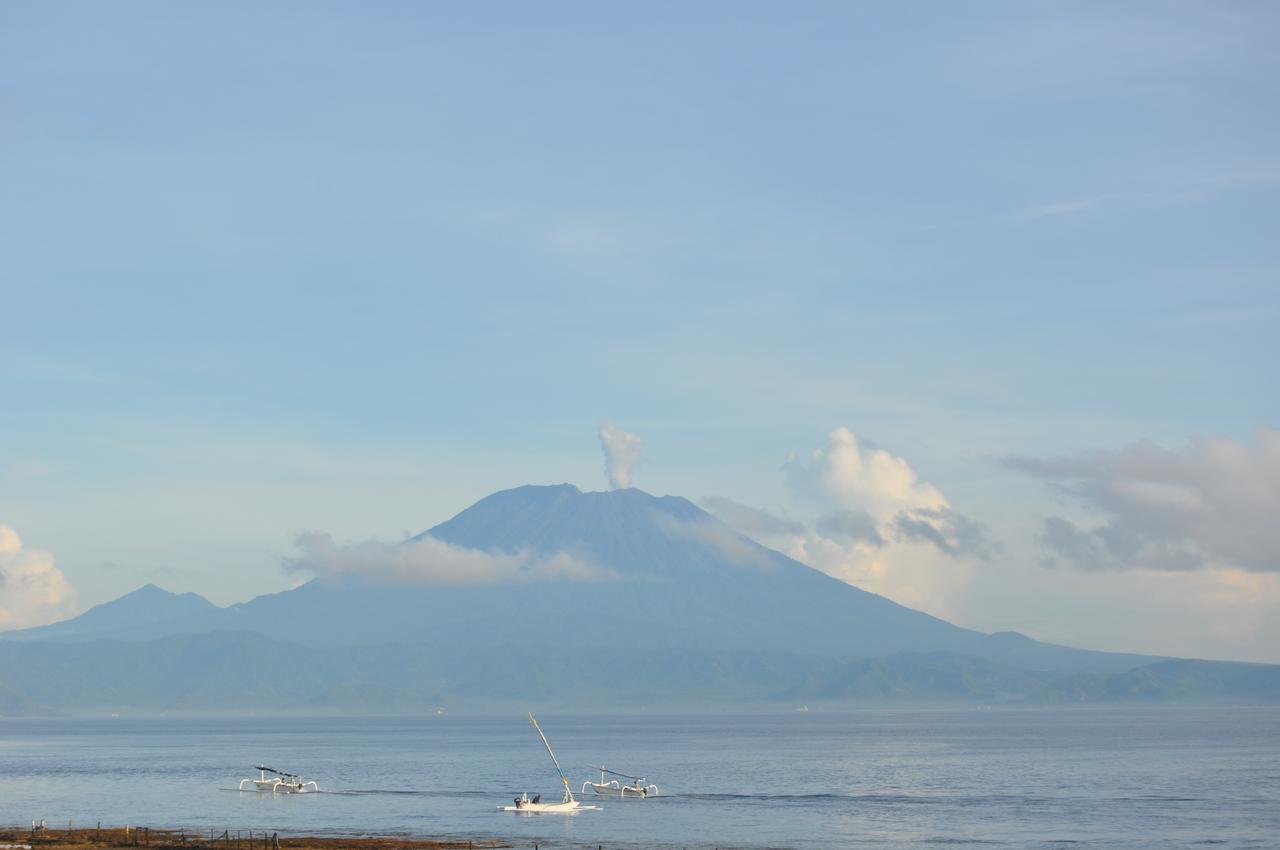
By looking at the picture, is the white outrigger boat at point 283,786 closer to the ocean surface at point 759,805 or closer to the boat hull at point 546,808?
the ocean surface at point 759,805

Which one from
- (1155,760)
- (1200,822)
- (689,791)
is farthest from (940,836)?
(1155,760)

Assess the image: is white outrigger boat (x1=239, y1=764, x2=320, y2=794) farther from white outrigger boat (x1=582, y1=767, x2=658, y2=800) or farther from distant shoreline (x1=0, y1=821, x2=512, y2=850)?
distant shoreline (x1=0, y1=821, x2=512, y2=850)

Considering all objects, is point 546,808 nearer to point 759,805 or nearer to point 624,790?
point 624,790

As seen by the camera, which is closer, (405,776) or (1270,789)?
(1270,789)

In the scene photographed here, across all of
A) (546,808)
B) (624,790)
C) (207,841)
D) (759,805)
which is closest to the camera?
(207,841)

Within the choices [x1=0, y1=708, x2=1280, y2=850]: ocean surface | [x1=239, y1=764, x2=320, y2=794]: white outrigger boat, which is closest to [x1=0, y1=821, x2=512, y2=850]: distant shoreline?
[x1=0, y1=708, x2=1280, y2=850]: ocean surface

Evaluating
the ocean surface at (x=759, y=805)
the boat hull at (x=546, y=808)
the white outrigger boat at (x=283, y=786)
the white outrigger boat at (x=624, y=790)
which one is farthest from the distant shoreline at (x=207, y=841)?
the white outrigger boat at (x=283, y=786)

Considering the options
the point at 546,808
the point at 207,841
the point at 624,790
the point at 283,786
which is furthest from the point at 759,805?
the point at 207,841

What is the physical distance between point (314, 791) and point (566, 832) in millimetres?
47528

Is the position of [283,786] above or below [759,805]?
above

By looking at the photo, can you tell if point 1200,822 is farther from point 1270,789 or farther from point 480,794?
point 480,794

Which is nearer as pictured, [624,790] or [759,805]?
[759,805]

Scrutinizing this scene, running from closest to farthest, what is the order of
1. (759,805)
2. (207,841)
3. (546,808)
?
(207,841) → (546,808) → (759,805)

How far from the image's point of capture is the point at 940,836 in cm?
10675
